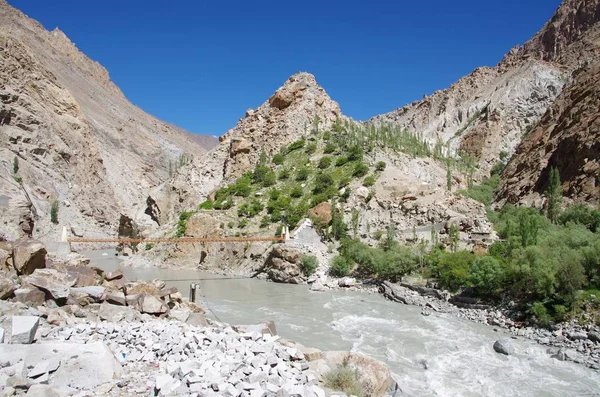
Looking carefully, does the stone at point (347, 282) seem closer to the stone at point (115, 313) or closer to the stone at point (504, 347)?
the stone at point (504, 347)

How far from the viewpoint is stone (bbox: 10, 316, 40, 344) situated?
8.48m

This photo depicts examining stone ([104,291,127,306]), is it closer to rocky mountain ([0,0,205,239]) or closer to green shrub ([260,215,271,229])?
rocky mountain ([0,0,205,239])

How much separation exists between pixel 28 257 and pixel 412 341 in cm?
1443

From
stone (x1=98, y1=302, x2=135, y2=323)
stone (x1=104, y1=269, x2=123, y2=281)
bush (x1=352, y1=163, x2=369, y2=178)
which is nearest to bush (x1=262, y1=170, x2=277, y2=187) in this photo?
bush (x1=352, y1=163, x2=369, y2=178)

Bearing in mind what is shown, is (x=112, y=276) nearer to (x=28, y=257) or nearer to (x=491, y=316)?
(x=28, y=257)

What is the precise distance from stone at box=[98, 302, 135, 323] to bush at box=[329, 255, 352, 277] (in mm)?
21419

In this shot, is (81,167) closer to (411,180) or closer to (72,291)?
(411,180)

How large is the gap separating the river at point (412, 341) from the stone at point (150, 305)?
20.8ft

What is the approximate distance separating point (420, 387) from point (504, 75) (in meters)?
88.4

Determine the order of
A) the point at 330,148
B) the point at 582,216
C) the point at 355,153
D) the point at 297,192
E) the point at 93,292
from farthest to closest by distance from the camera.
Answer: the point at 330,148
the point at 355,153
the point at 297,192
the point at 582,216
the point at 93,292

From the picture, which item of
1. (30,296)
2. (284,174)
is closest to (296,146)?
(284,174)

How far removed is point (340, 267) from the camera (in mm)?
32250

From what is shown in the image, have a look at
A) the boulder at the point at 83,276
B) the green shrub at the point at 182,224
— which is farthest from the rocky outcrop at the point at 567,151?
the boulder at the point at 83,276

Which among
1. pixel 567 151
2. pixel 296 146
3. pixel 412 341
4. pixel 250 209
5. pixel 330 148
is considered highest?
pixel 296 146
